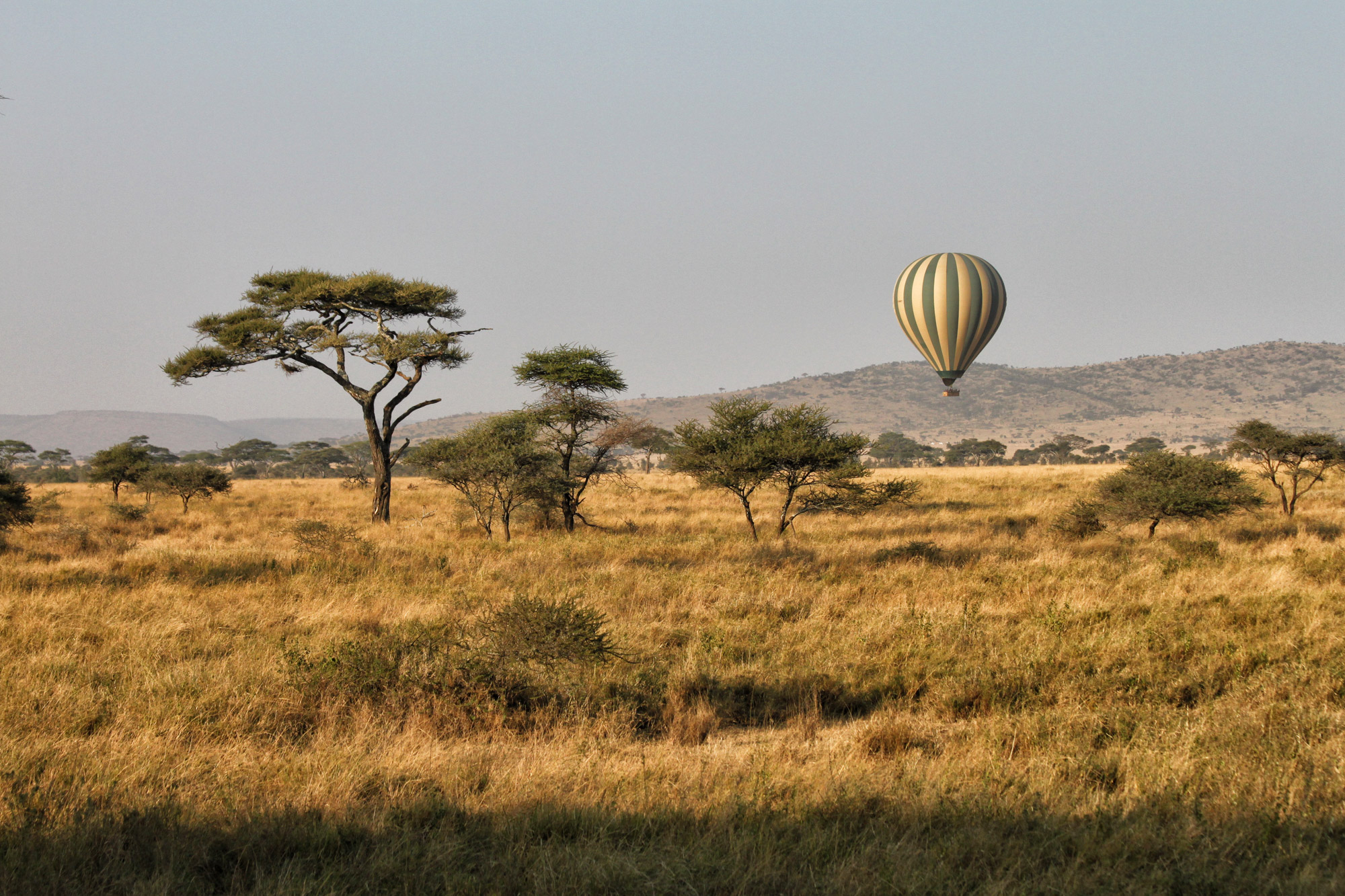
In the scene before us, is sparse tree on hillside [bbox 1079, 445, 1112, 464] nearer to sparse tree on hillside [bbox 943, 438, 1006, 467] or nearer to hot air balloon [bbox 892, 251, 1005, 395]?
sparse tree on hillside [bbox 943, 438, 1006, 467]

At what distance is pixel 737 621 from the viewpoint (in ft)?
30.0

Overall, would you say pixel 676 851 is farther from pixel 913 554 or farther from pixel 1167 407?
pixel 1167 407

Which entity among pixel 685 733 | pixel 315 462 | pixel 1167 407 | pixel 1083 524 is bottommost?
pixel 685 733

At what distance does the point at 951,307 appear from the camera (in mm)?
32688

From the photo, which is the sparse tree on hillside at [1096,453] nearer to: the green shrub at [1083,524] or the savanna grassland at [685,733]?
the green shrub at [1083,524]

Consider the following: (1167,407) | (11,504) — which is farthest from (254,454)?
(1167,407)

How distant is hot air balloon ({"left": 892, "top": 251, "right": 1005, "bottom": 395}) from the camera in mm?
32312

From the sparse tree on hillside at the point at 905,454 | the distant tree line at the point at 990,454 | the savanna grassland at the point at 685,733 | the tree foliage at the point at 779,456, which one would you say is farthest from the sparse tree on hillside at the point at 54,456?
the sparse tree on hillside at the point at 905,454

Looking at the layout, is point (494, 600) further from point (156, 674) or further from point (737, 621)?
point (156, 674)

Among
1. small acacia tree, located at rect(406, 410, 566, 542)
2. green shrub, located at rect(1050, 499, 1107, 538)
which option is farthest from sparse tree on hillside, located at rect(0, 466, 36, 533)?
green shrub, located at rect(1050, 499, 1107, 538)

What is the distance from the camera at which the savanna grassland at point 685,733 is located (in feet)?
11.9

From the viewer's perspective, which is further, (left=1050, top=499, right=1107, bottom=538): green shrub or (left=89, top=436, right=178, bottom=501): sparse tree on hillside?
(left=89, top=436, right=178, bottom=501): sparse tree on hillside

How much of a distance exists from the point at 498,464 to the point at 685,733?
516 inches

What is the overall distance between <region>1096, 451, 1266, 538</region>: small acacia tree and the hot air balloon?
45.3 feet
